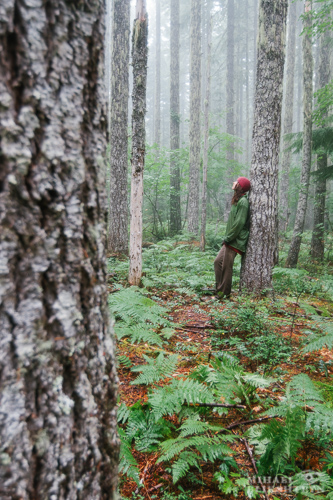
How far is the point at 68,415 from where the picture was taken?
0.85 meters

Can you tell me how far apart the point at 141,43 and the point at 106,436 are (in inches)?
241

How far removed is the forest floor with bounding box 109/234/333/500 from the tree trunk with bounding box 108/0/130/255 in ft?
8.43

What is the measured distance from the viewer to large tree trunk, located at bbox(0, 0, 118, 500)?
0.73 m

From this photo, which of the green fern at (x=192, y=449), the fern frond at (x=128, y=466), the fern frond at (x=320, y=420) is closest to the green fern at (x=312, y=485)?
the fern frond at (x=320, y=420)

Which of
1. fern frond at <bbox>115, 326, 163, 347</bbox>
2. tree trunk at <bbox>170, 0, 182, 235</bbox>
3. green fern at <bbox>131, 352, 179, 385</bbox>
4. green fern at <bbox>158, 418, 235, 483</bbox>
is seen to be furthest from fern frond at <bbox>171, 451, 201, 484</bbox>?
tree trunk at <bbox>170, 0, 182, 235</bbox>

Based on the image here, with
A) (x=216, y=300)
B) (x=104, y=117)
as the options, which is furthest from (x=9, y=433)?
(x=216, y=300)

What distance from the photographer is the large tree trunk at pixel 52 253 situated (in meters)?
0.73

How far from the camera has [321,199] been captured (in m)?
10.1

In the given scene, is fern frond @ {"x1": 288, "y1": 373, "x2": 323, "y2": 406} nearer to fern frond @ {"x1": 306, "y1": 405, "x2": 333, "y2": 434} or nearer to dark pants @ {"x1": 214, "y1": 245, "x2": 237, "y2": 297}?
fern frond @ {"x1": 306, "y1": 405, "x2": 333, "y2": 434}

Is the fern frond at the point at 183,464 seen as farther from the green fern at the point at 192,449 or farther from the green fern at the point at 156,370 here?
the green fern at the point at 156,370

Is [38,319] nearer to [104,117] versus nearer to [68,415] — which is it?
[68,415]

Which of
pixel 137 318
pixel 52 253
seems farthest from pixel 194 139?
pixel 52 253

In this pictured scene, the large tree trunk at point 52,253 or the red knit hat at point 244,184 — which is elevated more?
the red knit hat at point 244,184

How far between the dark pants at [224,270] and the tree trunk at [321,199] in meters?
5.25
